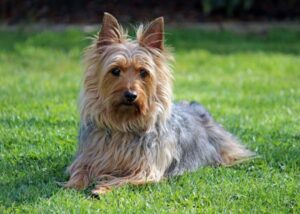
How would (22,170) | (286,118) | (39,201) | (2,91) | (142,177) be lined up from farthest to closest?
(2,91), (286,118), (22,170), (142,177), (39,201)

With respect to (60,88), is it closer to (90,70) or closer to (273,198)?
(90,70)

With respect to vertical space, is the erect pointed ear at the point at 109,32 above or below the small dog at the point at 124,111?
above

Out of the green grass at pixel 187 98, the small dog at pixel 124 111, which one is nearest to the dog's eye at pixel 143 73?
the small dog at pixel 124 111

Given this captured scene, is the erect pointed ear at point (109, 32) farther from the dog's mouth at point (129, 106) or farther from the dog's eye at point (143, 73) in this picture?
the dog's mouth at point (129, 106)

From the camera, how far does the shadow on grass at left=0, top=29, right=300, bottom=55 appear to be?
1670cm

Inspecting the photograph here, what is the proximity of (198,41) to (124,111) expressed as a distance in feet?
35.4

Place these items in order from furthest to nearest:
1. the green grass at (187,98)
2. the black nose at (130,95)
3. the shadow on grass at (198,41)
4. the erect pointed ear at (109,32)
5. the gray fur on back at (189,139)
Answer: the shadow on grass at (198,41)
the gray fur on back at (189,139)
the erect pointed ear at (109,32)
the black nose at (130,95)
the green grass at (187,98)

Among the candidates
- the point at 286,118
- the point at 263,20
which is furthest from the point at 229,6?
the point at 286,118

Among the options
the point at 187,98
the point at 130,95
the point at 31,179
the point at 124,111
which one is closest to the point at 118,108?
the point at 124,111

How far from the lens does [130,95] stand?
6785 mm

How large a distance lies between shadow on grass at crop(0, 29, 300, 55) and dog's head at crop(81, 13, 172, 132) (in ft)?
30.2

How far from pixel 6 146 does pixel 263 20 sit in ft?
40.0

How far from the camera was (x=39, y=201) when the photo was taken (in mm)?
6430

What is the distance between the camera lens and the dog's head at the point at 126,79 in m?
6.89
